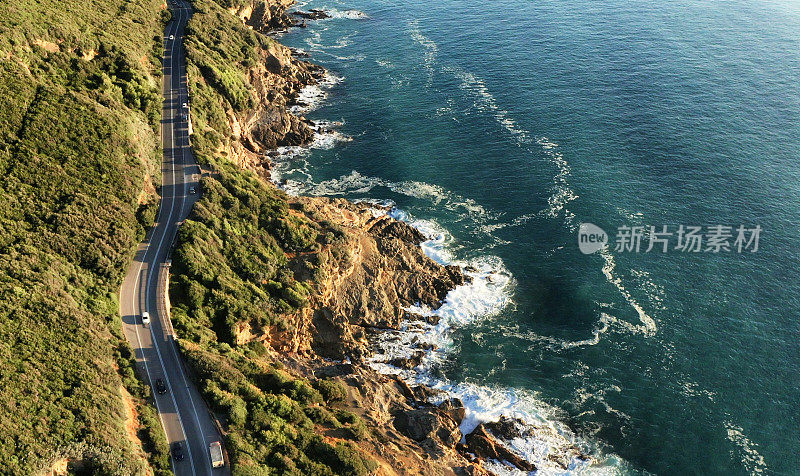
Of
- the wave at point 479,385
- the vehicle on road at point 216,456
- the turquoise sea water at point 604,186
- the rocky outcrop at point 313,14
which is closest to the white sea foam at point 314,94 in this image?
the turquoise sea water at point 604,186

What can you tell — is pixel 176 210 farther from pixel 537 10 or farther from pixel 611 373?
pixel 537 10

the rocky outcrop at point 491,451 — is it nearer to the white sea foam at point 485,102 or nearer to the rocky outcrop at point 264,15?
the white sea foam at point 485,102

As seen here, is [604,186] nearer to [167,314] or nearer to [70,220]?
[167,314]

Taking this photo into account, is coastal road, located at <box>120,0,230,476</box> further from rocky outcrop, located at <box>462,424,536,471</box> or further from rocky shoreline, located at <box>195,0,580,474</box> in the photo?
rocky outcrop, located at <box>462,424,536,471</box>

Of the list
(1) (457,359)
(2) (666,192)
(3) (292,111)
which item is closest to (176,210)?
(1) (457,359)

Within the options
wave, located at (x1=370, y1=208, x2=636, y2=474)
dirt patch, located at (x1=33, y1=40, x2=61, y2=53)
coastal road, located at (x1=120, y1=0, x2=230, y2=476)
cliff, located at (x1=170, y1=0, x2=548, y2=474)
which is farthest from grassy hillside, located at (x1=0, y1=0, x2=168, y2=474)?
wave, located at (x1=370, y1=208, x2=636, y2=474)

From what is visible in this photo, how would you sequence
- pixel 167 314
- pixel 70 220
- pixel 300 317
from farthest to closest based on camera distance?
pixel 300 317 < pixel 70 220 < pixel 167 314

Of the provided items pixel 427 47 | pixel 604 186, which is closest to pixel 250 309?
pixel 604 186
